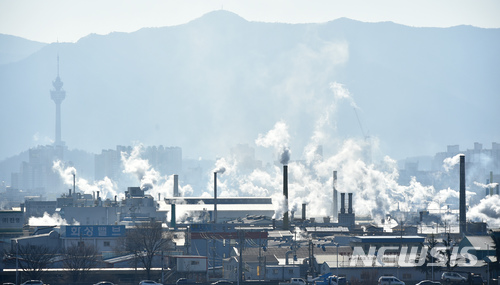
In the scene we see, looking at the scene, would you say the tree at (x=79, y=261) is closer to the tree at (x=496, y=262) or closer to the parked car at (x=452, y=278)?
the parked car at (x=452, y=278)

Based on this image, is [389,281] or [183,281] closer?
[389,281]

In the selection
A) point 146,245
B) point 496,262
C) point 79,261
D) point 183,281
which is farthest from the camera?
point 146,245

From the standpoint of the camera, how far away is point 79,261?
54.2 m

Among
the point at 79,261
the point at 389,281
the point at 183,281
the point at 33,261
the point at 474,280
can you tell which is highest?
the point at 33,261

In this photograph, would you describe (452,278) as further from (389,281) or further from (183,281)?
(183,281)

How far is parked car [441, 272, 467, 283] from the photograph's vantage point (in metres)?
47.0

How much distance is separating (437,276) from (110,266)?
22.2 meters

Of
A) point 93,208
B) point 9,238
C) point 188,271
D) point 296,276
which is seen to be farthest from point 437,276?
point 93,208

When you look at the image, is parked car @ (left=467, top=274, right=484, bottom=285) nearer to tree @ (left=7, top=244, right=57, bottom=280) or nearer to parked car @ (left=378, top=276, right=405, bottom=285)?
parked car @ (left=378, top=276, right=405, bottom=285)

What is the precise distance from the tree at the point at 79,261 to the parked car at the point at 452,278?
22.6 metres

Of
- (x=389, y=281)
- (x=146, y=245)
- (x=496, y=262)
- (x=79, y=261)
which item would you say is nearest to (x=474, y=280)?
(x=496, y=262)

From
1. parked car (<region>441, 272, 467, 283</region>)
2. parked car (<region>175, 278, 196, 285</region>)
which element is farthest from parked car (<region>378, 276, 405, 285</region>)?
parked car (<region>175, 278, 196, 285</region>)

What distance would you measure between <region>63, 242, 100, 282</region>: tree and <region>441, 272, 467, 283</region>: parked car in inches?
889

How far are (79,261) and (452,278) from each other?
24847 millimetres
